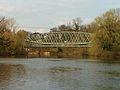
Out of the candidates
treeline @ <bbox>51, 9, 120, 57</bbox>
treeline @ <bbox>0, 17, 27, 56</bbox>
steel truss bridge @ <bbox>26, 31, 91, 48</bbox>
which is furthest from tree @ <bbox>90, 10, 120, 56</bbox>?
steel truss bridge @ <bbox>26, 31, 91, 48</bbox>

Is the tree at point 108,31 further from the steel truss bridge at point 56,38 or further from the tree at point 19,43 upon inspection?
the steel truss bridge at point 56,38

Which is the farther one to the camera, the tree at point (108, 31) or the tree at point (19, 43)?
the tree at point (19, 43)

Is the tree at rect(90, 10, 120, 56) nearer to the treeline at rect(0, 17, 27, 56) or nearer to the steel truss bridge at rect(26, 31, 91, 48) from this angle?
the treeline at rect(0, 17, 27, 56)

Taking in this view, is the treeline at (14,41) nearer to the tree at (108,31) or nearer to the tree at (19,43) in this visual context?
the tree at (19,43)

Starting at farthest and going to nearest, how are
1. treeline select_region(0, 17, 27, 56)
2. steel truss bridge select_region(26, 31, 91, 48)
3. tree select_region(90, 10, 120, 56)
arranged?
steel truss bridge select_region(26, 31, 91, 48) → treeline select_region(0, 17, 27, 56) → tree select_region(90, 10, 120, 56)

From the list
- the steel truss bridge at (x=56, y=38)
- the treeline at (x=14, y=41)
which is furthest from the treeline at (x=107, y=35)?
the steel truss bridge at (x=56, y=38)

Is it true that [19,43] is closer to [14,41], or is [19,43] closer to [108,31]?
[14,41]

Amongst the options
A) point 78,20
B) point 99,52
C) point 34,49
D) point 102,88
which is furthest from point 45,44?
point 102,88

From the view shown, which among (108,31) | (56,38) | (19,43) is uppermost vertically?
(108,31)

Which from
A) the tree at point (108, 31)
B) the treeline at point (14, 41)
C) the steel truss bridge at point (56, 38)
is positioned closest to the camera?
the tree at point (108, 31)

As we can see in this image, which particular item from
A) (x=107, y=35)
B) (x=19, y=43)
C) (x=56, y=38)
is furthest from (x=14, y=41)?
(x=56, y=38)

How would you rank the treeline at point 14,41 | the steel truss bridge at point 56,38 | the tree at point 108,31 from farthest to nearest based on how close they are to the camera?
1. the steel truss bridge at point 56,38
2. the treeline at point 14,41
3. the tree at point 108,31

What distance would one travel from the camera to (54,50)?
132375 mm

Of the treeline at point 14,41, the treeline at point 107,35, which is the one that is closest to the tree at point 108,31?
the treeline at point 107,35
